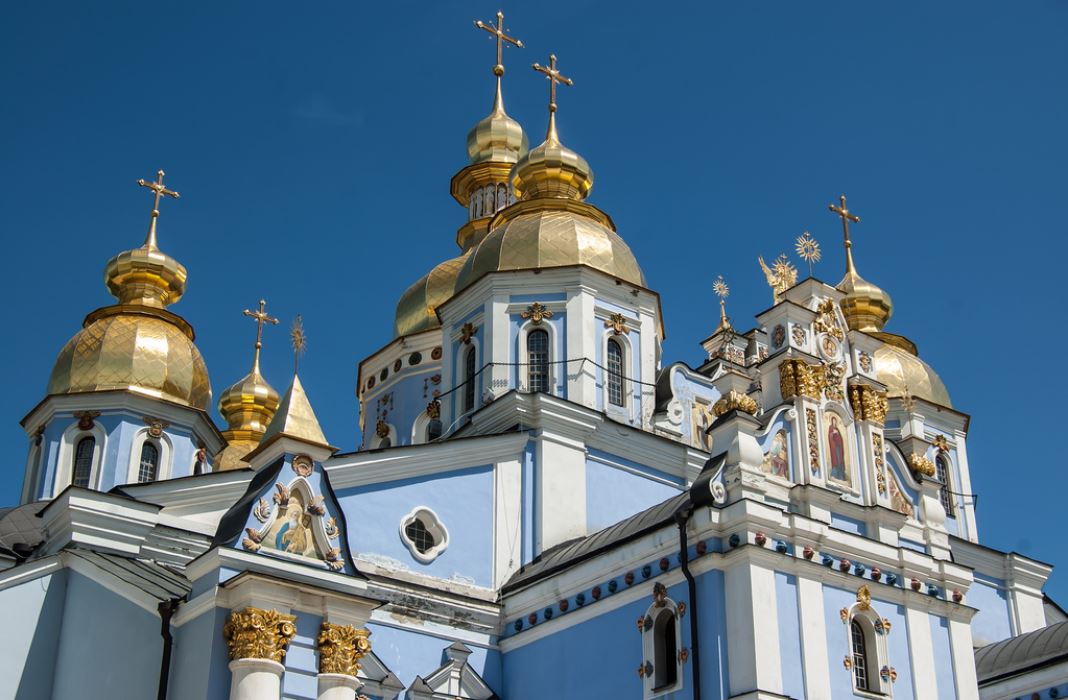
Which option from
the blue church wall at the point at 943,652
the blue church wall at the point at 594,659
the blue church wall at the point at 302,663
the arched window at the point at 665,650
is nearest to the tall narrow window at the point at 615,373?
the blue church wall at the point at 594,659

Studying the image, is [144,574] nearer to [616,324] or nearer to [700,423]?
[616,324]

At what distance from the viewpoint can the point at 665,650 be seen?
51.5 feet

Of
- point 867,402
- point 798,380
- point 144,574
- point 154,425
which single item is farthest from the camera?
point 154,425

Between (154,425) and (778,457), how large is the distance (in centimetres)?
1218

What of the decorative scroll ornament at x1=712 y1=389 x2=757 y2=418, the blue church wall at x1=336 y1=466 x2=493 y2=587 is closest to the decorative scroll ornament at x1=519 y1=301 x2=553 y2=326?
the blue church wall at x1=336 y1=466 x2=493 y2=587

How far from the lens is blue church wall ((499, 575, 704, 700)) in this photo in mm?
15586

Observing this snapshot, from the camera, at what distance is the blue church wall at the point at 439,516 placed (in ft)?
58.2

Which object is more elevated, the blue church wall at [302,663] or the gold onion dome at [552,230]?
the gold onion dome at [552,230]

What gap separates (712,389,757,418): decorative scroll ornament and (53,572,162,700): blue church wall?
280 inches

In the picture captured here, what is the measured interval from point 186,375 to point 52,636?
11950mm

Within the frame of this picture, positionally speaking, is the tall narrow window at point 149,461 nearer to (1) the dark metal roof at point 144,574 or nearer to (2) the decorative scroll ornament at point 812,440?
(1) the dark metal roof at point 144,574

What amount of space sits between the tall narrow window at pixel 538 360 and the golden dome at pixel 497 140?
31.2ft

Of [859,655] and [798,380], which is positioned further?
[798,380]

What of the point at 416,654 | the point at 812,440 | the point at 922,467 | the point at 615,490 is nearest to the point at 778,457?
the point at 812,440
